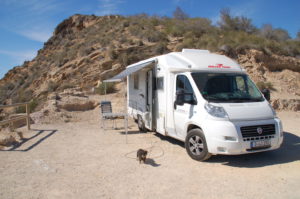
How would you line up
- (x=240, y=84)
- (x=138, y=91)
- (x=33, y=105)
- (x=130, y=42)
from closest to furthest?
(x=240, y=84), (x=138, y=91), (x=33, y=105), (x=130, y=42)

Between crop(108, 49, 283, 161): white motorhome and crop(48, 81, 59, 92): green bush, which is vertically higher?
crop(48, 81, 59, 92): green bush

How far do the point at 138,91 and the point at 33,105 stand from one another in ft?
28.8

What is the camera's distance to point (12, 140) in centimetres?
784

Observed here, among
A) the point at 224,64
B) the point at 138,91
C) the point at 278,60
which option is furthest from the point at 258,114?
the point at 278,60

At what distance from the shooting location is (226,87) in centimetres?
626

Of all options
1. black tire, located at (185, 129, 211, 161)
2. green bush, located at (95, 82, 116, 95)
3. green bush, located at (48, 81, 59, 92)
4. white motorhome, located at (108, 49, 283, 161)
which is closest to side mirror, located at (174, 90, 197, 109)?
white motorhome, located at (108, 49, 283, 161)

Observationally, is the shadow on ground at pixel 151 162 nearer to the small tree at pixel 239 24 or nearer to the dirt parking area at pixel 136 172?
the dirt parking area at pixel 136 172

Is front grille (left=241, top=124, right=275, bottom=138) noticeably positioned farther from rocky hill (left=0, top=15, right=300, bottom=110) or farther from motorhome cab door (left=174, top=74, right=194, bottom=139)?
rocky hill (left=0, top=15, right=300, bottom=110)

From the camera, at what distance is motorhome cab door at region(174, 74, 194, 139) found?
619 cm

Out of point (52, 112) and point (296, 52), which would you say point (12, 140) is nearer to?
point (52, 112)

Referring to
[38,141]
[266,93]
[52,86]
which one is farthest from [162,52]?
[266,93]

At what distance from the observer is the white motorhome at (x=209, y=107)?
5336mm

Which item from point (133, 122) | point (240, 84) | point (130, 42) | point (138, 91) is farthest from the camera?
point (130, 42)

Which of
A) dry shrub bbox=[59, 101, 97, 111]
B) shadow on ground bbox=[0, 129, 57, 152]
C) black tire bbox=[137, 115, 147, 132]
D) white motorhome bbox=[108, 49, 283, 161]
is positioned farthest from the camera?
dry shrub bbox=[59, 101, 97, 111]
